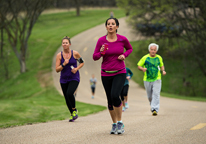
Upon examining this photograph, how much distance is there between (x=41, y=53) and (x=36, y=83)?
1517 centimetres

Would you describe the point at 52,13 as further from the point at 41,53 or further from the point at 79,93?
the point at 79,93

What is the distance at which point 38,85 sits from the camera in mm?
31641

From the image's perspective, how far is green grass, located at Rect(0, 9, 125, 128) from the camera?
39.9 ft

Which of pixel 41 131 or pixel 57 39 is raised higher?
pixel 41 131

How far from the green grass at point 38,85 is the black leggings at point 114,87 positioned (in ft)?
10.7

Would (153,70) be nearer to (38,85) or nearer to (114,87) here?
(114,87)

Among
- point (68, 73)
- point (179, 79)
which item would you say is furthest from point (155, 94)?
point (179, 79)

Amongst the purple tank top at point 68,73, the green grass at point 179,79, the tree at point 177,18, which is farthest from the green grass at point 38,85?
the tree at point 177,18

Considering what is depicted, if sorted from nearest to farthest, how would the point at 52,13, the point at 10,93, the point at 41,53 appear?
the point at 10,93
the point at 41,53
the point at 52,13

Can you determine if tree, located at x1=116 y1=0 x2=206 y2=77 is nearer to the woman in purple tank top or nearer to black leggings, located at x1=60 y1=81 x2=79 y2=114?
the woman in purple tank top

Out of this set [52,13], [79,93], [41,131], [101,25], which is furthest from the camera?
[52,13]

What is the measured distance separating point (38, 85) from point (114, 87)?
2562 cm

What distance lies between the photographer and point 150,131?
7090 millimetres

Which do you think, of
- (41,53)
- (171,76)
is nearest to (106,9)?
(41,53)
